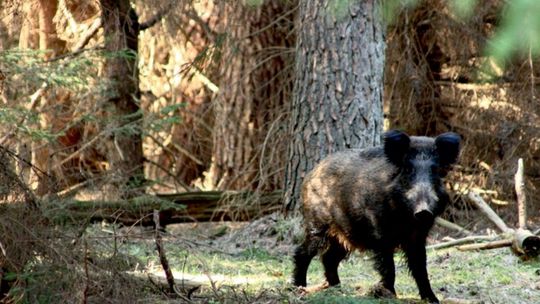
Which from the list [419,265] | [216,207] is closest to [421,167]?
[419,265]

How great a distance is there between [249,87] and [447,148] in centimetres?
778

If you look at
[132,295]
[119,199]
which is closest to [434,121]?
[119,199]

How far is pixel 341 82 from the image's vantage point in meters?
10.4

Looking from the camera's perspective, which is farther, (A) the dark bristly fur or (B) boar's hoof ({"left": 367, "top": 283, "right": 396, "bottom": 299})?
(B) boar's hoof ({"left": 367, "top": 283, "right": 396, "bottom": 299})

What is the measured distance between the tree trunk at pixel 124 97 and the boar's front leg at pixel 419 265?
575cm

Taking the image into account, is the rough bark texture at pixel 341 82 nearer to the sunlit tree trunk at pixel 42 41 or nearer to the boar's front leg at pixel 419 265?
the boar's front leg at pixel 419 265

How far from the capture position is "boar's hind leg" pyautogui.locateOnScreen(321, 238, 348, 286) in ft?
26.4

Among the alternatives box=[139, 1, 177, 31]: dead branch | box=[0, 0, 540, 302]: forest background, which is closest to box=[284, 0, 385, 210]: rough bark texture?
box=[0, 0, 540, 302]: forest background

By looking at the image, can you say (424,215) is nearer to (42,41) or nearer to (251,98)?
(251,98)

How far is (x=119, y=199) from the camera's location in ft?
39.7

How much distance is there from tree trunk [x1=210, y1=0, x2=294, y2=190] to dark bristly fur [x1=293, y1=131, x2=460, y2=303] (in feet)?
18.9

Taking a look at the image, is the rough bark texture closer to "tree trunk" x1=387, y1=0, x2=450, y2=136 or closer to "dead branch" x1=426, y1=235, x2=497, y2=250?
"dead branch" x1=426, y1=235, x2=497, y2=250

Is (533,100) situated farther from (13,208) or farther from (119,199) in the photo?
(13,208)

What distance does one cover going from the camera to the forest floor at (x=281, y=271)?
6.76 metres
